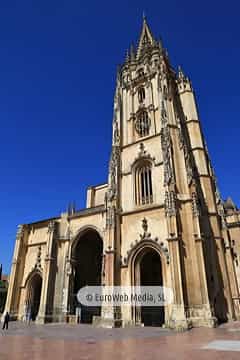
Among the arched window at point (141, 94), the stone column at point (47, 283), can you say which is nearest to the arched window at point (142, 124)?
the arched window at point (141, 94)

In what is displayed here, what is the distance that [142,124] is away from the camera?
91.1 ft

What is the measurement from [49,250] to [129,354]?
60.9 feet

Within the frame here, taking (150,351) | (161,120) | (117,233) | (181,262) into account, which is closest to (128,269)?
(117,233)

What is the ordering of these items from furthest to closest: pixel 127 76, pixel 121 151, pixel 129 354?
pixel 127 76 < pixel 121 151 < pixel 129 354

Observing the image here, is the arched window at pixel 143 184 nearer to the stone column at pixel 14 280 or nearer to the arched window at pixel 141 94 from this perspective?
the arched window at pixel 141 94

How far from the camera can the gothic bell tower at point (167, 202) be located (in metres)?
17.2

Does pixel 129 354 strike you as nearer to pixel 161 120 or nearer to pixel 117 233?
pixel 117 233

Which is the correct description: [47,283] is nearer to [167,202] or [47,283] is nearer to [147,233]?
[147,233]

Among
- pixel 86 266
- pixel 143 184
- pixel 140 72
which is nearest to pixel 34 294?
pixel 86 266

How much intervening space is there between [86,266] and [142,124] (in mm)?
17688

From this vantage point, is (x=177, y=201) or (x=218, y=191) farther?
(x=218, y=191)

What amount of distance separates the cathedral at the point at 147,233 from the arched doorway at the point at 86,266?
0.36ft

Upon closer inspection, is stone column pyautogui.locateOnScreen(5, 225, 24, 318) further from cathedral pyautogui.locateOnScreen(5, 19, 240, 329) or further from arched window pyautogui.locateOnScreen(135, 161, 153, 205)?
arched window pyautogui.locateOnScreen(135, 161, 153, 205)

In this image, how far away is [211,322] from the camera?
1570 cm
